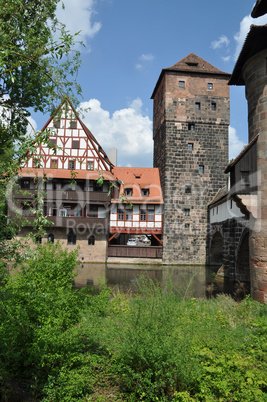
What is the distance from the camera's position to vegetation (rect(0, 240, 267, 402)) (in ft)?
12.7

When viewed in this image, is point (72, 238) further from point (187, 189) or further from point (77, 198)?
point (187, 189)

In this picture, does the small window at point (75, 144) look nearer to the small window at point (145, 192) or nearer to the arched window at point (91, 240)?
the small window at point (145, 192)

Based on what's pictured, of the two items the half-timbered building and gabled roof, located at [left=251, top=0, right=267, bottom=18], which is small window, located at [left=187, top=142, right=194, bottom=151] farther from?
gabled roof, located at [left=251, top=0, right=267, bottom=18]

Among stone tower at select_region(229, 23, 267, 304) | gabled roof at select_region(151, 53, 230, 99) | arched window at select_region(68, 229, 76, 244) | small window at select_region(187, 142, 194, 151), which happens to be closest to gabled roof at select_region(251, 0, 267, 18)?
stone tower at select_region(229, 23, 267, 304)

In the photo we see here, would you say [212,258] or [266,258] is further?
[212,258]

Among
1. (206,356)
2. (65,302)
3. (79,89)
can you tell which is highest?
(79,89)

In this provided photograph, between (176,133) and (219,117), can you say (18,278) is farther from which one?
(219,117)

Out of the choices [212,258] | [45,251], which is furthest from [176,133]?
[45,251]

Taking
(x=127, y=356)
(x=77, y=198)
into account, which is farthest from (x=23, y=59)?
(x=77, y=198)

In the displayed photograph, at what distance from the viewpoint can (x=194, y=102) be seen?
2559cm

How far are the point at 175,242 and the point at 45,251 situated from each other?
19.4 meters

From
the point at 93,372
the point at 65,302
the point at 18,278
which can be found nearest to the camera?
the point at 93,372

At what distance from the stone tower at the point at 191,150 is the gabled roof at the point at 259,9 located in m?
17.3

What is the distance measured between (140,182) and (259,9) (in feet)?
65.7
